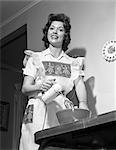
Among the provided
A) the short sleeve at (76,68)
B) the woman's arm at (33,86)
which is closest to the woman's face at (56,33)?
→ the short sleeve at (76,68)

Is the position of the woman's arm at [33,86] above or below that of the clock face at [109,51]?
below

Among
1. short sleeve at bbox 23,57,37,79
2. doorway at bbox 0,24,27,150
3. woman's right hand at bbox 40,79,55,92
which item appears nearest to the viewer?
woman's right hand at bbox 40,79,55,92

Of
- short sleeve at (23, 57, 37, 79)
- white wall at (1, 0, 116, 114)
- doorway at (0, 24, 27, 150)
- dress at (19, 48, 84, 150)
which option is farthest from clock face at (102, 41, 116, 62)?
doorway at (0, 24, 27, 150)

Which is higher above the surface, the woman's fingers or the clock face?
the clock face

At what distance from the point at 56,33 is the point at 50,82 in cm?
33

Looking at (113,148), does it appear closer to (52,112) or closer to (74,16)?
(52,112)

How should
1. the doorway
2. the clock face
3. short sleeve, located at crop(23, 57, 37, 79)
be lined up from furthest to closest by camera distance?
the doorway < the clock face < short sleeve, located at crop(23, 57, 37, 79)

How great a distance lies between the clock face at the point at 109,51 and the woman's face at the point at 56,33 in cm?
24

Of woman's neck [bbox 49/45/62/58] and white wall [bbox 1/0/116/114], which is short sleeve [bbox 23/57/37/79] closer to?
woman's neck [bbox 49/45/62/58]

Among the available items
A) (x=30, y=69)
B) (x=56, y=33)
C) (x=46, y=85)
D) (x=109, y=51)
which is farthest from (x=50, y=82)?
(x=109, y=51)

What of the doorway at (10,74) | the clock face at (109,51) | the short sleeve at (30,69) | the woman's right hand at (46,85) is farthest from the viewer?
the doorway at (10,74)

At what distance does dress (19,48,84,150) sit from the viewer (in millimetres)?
1666

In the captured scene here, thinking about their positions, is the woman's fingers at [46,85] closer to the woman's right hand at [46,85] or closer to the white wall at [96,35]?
the woman's right hand at [46,85]

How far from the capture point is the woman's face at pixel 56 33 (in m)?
1.84
